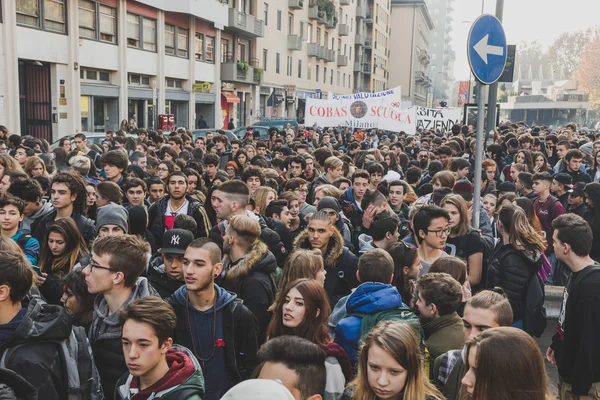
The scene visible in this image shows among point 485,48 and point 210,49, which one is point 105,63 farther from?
point 485,48

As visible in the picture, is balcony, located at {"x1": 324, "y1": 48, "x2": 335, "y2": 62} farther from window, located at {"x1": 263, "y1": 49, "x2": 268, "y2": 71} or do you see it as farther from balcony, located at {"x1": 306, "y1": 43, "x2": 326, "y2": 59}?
window, located at {"x1": 263, "y1": 49, "x2": 268, "y2": 71}

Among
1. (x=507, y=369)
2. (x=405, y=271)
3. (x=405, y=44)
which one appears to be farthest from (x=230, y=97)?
(x=405, y=44)

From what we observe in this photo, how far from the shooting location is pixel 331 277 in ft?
17.5

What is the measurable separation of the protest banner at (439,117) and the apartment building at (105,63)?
1288cm

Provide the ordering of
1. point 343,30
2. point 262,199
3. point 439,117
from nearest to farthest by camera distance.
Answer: point 262,199, point 439,117, point 343,30

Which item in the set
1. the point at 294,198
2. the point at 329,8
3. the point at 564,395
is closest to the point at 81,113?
the point at 294,198

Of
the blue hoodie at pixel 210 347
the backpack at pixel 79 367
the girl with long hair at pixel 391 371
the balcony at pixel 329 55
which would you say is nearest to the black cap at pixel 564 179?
the blue hoodie at pixel 210 347

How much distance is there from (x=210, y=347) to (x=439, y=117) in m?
18.2

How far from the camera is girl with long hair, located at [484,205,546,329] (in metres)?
5.07

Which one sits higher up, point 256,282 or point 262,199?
point 262,199

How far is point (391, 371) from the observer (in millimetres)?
3074

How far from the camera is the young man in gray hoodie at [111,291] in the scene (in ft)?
12.0

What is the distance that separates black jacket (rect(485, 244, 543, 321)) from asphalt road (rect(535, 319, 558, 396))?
1118 mm

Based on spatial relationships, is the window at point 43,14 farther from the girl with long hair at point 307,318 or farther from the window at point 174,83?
the girl with long hair at point 307,318
